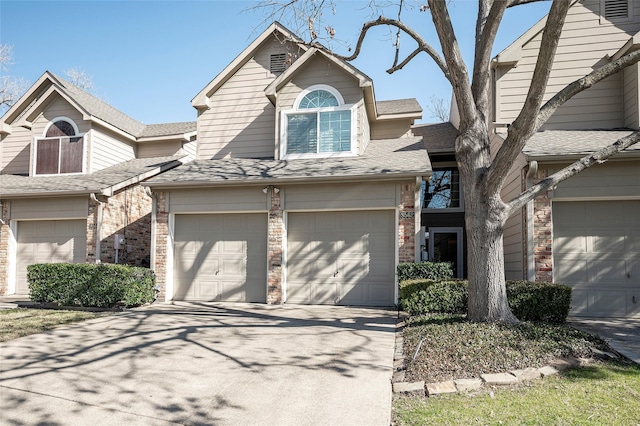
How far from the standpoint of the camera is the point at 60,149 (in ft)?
47.6

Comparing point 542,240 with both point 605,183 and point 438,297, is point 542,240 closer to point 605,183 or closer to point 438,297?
point 605,183

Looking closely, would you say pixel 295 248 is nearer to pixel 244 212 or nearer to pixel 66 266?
pixel 244 212

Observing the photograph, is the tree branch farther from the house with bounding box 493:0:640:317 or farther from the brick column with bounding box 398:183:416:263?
the brick column with bounding box 398:183:416:263

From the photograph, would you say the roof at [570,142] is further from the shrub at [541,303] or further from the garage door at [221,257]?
the garage door at [221,257]

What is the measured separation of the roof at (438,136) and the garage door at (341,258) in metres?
4.54

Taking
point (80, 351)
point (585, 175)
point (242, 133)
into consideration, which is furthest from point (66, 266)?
point (585, 175)

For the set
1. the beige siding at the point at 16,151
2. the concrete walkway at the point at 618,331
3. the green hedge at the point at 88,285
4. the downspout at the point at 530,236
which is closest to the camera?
the concrete walkway at the point at 618,331

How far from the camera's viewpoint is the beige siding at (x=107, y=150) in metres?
14.5

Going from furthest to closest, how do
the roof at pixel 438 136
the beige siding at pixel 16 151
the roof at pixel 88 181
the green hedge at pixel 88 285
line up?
the beige siding at pixel 16 151, the roof at pixel 438 136, the roof at pixel 88 181, the green hedge at pixel 88 285

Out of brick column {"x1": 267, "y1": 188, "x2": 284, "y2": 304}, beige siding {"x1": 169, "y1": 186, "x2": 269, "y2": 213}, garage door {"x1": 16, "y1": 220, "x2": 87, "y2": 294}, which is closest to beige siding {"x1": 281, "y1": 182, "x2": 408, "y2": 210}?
brick column {"x1": 267, "y1": 188, "x2": 284, "y2": 304}

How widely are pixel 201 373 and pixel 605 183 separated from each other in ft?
29.6

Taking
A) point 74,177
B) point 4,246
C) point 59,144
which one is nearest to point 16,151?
point 59,144

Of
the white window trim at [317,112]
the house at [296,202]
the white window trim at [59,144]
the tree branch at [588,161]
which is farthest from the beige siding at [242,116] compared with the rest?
the tree branch at [588,161]

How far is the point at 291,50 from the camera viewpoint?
45.0 feet
